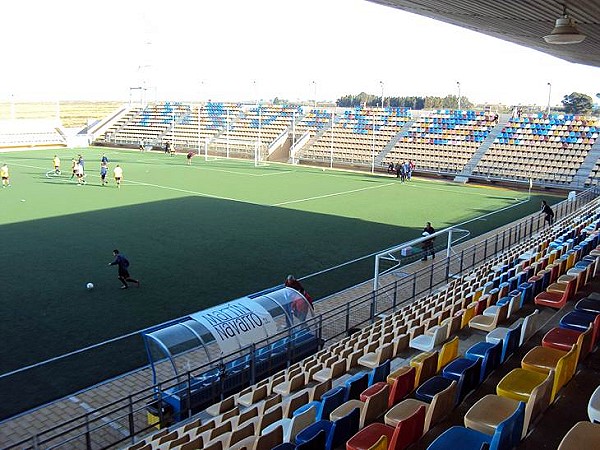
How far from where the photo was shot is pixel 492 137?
144 ft

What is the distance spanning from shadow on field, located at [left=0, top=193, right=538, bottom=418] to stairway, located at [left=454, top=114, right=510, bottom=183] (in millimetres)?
12813

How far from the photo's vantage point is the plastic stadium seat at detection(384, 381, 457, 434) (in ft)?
17.6

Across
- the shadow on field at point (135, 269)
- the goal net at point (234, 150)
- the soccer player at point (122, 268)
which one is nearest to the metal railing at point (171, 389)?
the shadow on field at point (135, 269)

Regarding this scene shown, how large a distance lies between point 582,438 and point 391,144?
1751 inches

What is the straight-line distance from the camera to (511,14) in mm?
12086

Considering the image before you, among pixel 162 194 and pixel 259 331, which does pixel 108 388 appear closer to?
pixel 259 331

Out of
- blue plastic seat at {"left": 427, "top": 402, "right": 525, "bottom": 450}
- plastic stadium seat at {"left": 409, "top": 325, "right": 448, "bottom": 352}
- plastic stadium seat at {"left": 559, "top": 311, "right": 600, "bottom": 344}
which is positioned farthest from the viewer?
plastic stadium seat at {"left": 409, "top": 325, "right": 448, "bottom": 352}

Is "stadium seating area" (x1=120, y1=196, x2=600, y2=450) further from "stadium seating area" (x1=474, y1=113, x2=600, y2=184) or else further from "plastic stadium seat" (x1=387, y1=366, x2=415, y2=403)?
"stadium seating area" (x1=474, y1=113, x2=600, y2=184)

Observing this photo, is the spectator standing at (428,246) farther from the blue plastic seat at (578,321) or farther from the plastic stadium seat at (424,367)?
the plastic stadium seat at (424,367)

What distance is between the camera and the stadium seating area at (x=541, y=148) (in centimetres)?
3741

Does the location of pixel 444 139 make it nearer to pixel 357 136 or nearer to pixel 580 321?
pixel 357 136

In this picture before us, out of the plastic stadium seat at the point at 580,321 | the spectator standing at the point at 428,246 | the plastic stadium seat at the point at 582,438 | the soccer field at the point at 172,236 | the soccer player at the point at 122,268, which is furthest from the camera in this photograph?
the spectator standing at the point at 428,246

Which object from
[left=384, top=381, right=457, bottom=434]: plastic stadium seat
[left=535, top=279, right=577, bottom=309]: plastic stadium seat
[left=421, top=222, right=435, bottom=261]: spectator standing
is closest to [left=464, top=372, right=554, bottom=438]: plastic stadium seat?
[left=384, top=381, right=457, bottom=434]: plastic stadium seat

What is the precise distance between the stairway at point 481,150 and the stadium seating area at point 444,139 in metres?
0.31
